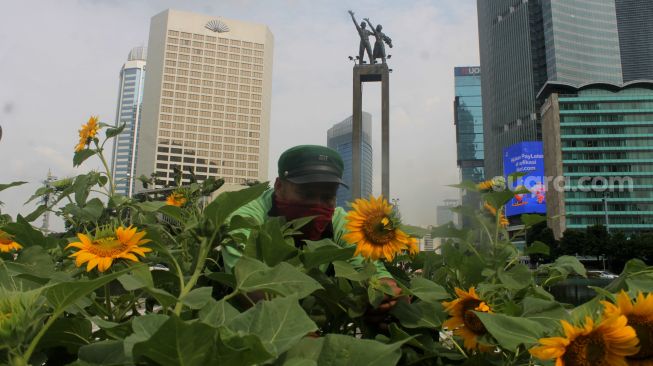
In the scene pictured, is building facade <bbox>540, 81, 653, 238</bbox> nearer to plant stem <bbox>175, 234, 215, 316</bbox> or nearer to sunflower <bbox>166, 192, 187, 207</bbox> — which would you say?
sunflower <bbox>166, 192, 187, 207</bbox>

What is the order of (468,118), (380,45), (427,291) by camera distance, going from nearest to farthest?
(427,291)
(380,45)
(468,118)

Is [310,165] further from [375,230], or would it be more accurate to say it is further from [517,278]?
[517,278]

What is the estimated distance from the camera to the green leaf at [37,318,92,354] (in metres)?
0.44

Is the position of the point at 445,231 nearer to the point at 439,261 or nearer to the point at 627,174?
the point at 439,261

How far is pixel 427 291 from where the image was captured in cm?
61

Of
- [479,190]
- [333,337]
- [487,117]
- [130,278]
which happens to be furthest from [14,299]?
[487,117]

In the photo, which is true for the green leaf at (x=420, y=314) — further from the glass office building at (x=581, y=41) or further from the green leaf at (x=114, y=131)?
the glass office building at (x=581, y=41)

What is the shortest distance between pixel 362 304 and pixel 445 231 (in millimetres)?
287

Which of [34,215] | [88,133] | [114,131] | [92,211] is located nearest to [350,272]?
[92,211]

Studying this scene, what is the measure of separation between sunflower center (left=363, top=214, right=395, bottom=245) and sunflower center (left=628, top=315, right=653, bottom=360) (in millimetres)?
335

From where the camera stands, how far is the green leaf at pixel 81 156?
109 centimetres

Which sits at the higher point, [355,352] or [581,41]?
[581,41]

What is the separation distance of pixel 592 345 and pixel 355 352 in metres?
0.21

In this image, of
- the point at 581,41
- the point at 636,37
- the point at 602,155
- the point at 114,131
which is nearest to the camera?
the point at 114,131
